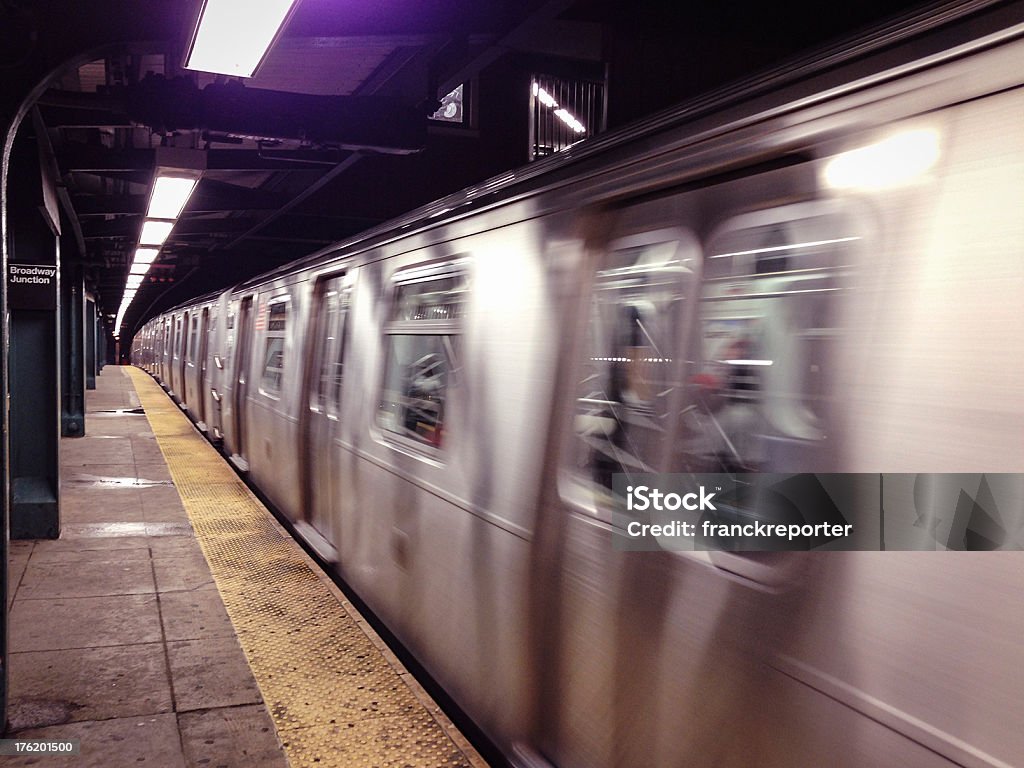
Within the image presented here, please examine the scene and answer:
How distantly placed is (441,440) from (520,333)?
2.85 feet

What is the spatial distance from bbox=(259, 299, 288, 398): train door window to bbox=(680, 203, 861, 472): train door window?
5661mm

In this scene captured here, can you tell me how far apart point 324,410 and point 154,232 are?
18.9 feet

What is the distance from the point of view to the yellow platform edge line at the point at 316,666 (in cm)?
332

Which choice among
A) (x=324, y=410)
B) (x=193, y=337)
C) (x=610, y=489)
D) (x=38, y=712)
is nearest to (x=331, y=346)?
(x=324, y=410)

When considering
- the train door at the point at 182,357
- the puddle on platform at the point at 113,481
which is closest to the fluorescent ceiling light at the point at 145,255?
the train door at the point at 182,357

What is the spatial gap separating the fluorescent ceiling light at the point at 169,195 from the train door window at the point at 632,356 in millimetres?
5705

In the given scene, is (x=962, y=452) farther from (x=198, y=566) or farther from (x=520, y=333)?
(x=198, y=566)

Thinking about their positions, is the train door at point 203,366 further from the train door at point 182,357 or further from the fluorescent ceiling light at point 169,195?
the fluorescent ceiling light at point 169,195

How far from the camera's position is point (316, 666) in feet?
13.4

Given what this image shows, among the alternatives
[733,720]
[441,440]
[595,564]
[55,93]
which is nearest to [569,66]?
[55,93]

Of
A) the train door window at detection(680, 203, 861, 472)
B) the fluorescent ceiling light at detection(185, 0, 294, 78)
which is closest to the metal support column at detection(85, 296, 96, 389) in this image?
the fluorescent ceiling light at detection(185, 0, 294, 78)

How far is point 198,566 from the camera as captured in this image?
5.95 meters

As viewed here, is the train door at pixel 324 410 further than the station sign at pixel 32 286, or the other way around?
the station sign at pixel 32 286

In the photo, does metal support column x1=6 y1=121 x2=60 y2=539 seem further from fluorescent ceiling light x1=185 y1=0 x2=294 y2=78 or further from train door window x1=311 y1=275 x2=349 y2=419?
fluorescent ceiling light x1=185 y1=0 x2=294 y2=78
